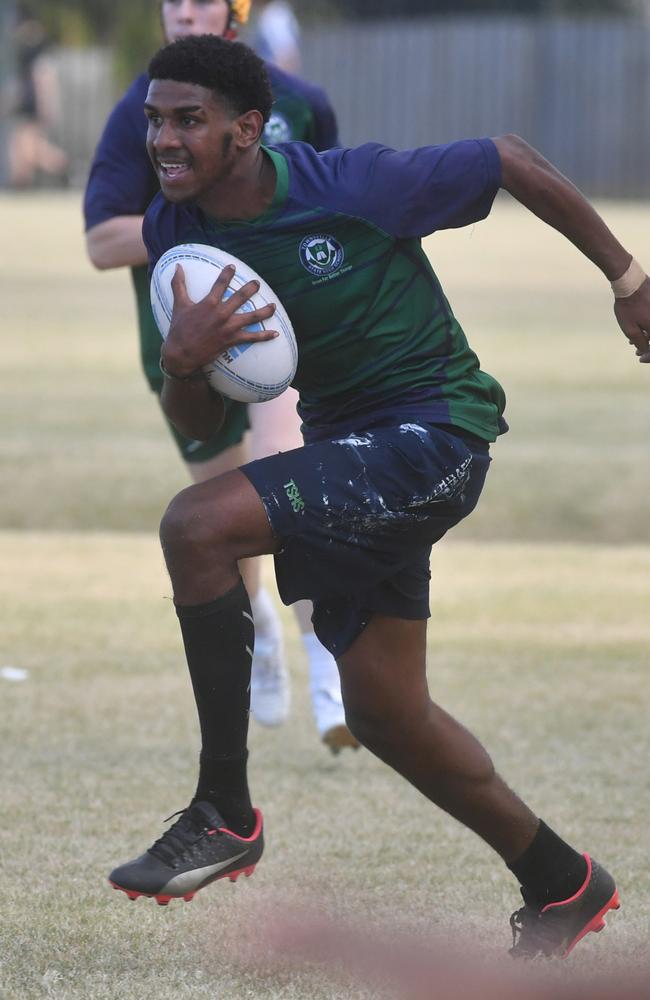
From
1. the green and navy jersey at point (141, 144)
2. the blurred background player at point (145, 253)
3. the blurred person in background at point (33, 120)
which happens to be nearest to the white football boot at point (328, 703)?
the blurred background player at point (145, 253)

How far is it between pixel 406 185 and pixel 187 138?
0.49m

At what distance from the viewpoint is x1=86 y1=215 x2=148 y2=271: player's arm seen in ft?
18.8

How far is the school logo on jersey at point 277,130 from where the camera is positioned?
5863 mm

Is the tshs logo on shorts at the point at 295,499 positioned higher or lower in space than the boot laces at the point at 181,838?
higher

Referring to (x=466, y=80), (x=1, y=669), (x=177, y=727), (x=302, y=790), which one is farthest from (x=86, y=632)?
(x=466, y=80)

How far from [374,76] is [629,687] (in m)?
30.4

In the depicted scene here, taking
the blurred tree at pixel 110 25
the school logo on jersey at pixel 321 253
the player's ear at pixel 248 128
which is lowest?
the blurred tree at pixel 110 25

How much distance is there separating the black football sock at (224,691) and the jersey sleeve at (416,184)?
87cm

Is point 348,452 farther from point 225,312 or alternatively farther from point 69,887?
point 69,887

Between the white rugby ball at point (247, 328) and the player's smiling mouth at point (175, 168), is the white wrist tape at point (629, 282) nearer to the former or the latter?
the white rugby ball at point (247, 328)

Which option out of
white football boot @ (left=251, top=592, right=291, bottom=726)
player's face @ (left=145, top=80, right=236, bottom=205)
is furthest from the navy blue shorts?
white football boot @ (left=251, top=592, right=291, bottom=726)

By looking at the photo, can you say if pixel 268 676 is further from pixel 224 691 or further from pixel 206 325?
pixel 206 325

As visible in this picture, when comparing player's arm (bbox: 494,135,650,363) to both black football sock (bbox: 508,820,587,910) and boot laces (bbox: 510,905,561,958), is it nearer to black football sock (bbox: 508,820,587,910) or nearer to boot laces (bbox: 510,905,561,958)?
black football sock (bbox: 508,820,587,910)

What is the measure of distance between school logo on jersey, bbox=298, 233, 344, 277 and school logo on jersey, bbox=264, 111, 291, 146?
7.31 ft
